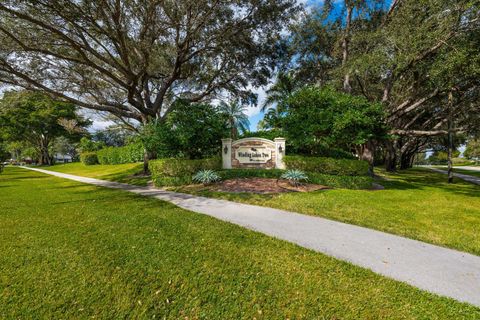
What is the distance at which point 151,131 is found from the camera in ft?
34.0

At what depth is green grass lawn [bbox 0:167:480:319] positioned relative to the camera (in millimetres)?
2219

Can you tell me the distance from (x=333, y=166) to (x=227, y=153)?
548 centimetres

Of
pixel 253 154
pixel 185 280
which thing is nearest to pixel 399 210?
pixel 185 280

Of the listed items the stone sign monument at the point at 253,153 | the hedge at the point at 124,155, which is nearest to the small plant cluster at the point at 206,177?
the stone sign monument at the point at 253,153

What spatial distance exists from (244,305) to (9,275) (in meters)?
3.31

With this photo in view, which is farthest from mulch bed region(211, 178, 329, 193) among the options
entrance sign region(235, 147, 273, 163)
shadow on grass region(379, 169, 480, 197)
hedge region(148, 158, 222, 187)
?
shadow on grass region(379, 169, 480, 197)

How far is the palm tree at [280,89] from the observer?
722 inches

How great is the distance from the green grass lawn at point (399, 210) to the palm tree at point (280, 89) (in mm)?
11710

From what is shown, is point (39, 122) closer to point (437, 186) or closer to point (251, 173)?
point (251, 173)

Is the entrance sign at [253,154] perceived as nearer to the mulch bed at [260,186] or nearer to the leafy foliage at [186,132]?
Result: the leafy foliage at [186,132]

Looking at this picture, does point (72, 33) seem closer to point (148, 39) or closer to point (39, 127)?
point (148, 39)

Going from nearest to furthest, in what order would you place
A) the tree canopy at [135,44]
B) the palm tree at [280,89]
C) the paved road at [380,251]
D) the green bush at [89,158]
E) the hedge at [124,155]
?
the paved road at [380,251], the tree canopy at [135,44], the palm tree at [280,89], the hedge at [124,155], the green bush at [89,158]

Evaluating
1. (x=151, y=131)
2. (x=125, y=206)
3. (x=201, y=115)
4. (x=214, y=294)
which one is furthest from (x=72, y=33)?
(x=214, y=294)

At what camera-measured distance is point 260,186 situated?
28.7 feet
